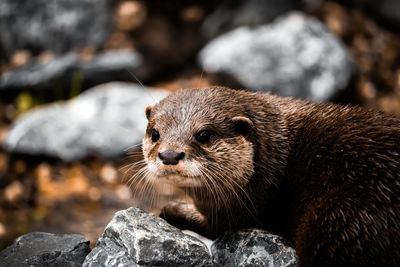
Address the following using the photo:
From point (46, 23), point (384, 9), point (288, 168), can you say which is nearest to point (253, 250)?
point (288, 168)

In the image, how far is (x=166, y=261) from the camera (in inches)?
113

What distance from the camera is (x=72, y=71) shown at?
8.10 metres

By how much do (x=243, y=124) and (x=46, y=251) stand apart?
1.51 m

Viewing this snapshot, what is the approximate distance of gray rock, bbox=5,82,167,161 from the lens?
22.7 feet

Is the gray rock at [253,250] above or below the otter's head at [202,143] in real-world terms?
below

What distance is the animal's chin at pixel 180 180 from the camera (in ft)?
9.88

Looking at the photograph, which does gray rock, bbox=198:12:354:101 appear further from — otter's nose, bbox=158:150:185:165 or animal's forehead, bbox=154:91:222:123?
otter's nose, bbox=158:150:185:165

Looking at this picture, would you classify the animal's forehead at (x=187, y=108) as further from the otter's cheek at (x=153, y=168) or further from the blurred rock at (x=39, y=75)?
the blurred rock at (x=39, y=75)

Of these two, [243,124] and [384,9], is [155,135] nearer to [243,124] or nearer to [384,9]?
[243,124]

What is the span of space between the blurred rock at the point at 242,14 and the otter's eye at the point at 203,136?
5.84 metres

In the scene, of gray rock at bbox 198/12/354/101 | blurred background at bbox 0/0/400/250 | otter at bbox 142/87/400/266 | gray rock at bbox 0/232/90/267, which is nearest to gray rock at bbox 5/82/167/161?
blurred background at bbox 0/0/400/250

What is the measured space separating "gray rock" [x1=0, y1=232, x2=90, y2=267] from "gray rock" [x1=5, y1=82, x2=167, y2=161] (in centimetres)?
366

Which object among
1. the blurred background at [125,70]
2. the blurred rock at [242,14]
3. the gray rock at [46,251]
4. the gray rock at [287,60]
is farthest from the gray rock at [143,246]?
the blurred rock at [242,14]

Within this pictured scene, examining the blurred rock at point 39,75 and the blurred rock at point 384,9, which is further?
the blurred rock at point 384,9
